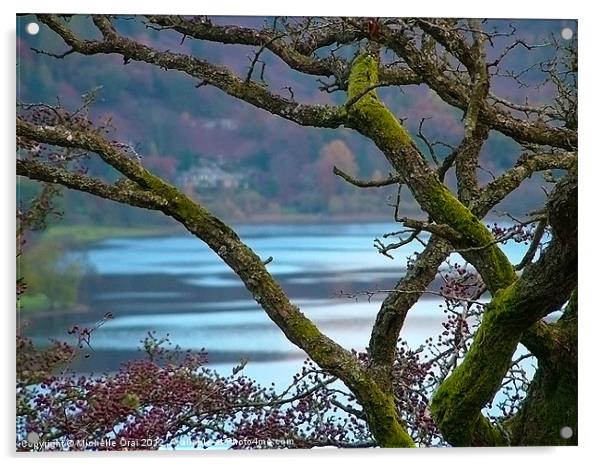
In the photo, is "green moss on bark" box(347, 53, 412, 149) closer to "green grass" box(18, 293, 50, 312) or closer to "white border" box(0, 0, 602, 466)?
"white border" box(0, 0, 602, 466)

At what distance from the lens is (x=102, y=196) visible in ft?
10.2

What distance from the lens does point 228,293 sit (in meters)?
3.18

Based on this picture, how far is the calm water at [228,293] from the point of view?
311 cm

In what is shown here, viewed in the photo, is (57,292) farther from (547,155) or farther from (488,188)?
(547,155)

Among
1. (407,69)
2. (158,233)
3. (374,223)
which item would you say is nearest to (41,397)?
(158,233)

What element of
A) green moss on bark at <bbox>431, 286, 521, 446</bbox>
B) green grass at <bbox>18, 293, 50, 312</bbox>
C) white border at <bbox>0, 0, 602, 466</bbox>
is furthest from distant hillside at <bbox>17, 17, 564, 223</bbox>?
green moss on bark at <bbox>431, 286, 521, 446</bbox>

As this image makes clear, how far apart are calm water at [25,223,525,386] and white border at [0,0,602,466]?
0.27 meters

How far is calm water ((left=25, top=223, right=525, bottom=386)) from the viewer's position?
311 centimetres

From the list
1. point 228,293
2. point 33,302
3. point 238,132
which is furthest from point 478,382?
point 33,302

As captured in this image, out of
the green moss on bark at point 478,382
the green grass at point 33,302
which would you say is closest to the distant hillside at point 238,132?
the green grass at point 33,302
